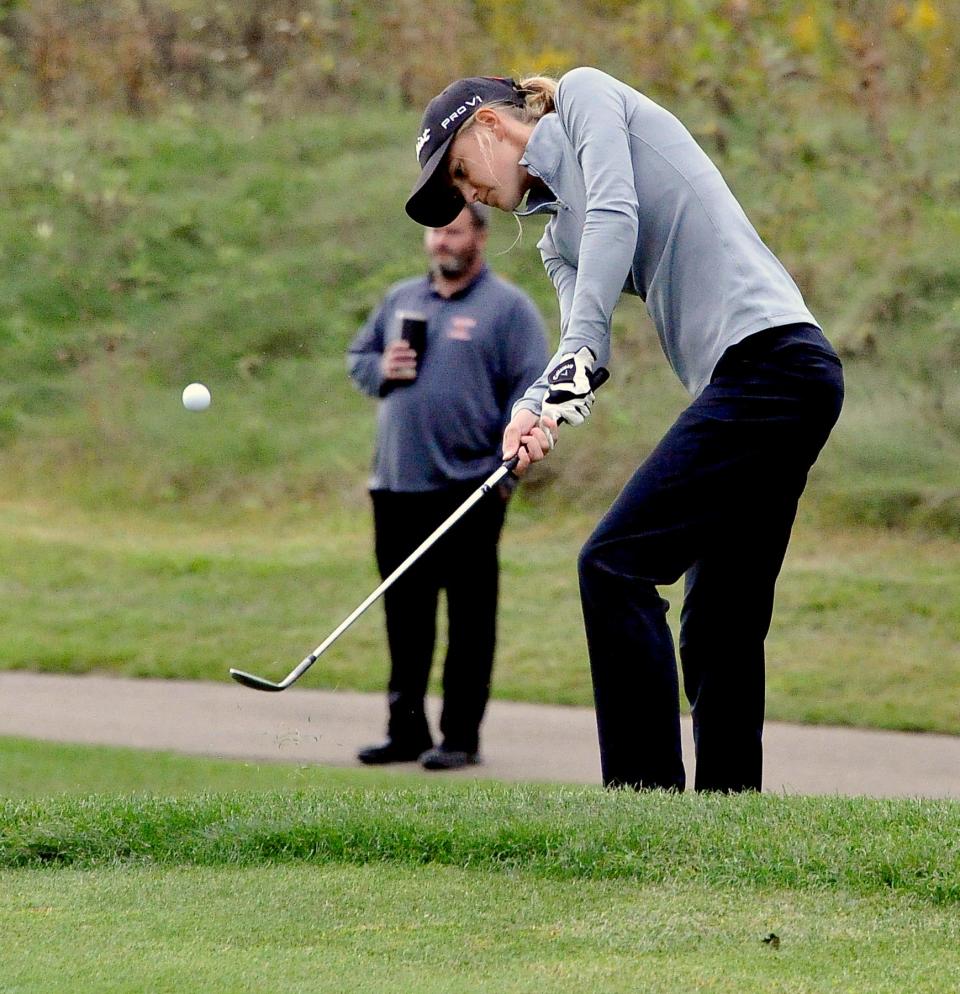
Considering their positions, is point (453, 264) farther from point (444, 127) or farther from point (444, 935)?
point (444, 935)

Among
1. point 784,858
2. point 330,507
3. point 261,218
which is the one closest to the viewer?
point 784,858

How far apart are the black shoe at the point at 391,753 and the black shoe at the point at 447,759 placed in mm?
63

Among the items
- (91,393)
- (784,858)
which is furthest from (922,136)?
(784,858)

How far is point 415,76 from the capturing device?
1670 cm

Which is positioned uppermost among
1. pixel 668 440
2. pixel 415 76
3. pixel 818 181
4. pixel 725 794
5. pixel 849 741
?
pixel 415 76

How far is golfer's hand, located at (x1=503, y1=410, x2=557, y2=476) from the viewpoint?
4.52 meters

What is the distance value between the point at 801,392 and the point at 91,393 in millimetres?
10529

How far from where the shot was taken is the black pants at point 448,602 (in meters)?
7.27

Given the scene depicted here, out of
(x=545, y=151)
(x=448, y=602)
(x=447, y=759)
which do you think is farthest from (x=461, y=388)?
(x=545, y=151)

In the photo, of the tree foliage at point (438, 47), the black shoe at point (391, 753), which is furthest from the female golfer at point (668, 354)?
the tree foliage at point (438, 47)

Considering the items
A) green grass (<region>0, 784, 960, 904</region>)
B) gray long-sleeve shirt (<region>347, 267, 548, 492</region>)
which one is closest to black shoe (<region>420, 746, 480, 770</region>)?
gray long-sleeve shirt (<region>347, 267, 548, 492</region>)

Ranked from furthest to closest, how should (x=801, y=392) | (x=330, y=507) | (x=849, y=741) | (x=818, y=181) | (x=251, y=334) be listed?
(x=251, y=334) → (x=818, y=181) → (x=330, y=507) → (x=849, y=741) → (x=801, y=392)

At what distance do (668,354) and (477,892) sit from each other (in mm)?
1500

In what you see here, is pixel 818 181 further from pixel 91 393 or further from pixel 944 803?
pixel 944 803
